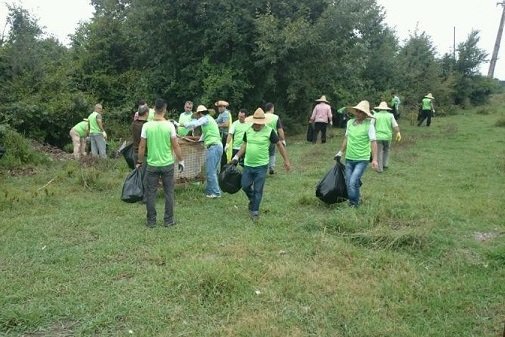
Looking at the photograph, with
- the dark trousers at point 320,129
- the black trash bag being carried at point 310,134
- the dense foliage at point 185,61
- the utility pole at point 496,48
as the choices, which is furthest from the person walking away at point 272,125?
the utility pole at point 496,48

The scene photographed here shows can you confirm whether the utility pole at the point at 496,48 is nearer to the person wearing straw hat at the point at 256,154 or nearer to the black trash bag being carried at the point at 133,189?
the person wearing straw hat at the point at 256,154

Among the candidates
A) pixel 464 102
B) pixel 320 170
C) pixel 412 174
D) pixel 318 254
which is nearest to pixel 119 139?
pixel 320 170

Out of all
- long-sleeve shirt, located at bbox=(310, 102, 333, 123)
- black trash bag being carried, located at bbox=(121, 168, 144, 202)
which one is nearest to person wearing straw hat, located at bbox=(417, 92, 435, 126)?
long-sleeve shirt, located at bbox=(310, 102, 333, 123)

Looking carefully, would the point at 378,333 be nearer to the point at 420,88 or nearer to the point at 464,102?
the point at 420,88

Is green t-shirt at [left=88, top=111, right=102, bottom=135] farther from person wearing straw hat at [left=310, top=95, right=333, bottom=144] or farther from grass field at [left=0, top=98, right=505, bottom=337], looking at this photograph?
person wearing straw hat at [left=310, top=95, right=333, bottom=144]

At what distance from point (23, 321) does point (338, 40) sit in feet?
49.0

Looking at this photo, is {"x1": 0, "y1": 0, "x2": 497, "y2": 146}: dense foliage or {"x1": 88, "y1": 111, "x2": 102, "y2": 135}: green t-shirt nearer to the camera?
{"x1": 88, "y1": 111, "x2": 102, "y2": 135}: green t-shirt

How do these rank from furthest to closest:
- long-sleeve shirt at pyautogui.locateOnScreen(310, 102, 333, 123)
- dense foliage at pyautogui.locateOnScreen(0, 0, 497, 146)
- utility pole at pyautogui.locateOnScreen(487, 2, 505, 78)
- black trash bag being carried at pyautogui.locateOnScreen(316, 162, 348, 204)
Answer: utility pole at pyautogui.locateOnScreen(487, 2, 505, 78)
dense foliage at pyautogui.locateOnScreen(0, 0, 497, 146)
long-sleeve shirt at pyautogui.locateOnScreen(310, 102, 333, 123)
black trash bag being carried at pyautogui.locateOnScreen(316, 162, 348, 204)

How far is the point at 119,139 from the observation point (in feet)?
52.1

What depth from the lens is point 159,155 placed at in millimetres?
6641

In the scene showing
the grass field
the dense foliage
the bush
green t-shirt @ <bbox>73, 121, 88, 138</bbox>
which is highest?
the dense foliage

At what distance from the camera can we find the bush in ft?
38.5

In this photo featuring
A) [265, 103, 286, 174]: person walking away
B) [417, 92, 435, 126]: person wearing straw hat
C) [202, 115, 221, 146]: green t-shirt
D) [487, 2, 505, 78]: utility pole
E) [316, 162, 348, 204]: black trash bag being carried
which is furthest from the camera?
[487, 2, 505, 78]: utility pole

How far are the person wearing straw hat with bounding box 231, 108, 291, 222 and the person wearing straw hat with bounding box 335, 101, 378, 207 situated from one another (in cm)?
106
